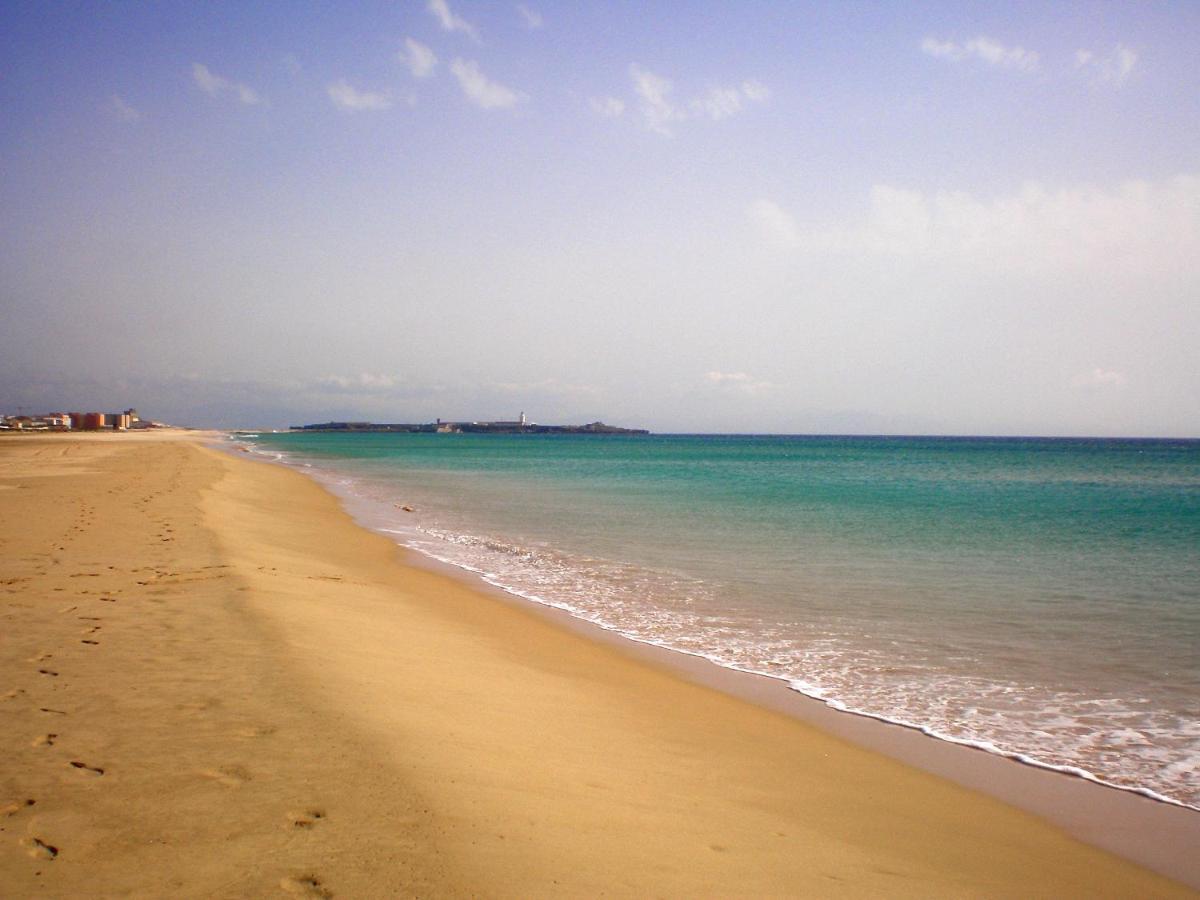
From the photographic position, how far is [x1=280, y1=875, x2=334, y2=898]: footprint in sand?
125 inches

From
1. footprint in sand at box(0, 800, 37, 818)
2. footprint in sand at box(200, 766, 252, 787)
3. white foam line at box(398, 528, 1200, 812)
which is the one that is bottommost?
white foam line at box(398, 528, 1200, 812)

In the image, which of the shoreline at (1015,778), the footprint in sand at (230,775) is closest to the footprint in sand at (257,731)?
the footprint in sand at (230,775)

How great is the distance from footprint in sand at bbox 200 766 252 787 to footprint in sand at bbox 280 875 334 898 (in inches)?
39.0

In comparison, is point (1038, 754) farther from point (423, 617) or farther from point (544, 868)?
point (423, 617)

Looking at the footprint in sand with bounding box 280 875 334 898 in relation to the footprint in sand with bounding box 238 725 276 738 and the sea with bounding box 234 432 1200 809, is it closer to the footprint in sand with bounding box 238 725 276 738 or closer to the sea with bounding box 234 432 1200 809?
the footprint in sand with bounding box 238 725 276 738

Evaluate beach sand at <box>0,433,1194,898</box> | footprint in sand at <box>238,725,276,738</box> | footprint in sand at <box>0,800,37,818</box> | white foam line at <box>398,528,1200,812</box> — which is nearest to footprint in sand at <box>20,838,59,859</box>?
beach sand at <box>0,433,1194,898</box>

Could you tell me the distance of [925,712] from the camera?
6922 millimetres

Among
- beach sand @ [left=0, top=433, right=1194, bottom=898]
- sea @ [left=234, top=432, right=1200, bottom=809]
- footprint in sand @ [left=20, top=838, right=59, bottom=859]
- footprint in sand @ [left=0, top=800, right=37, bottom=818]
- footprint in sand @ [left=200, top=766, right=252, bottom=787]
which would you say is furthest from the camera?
sea @ [left=234, top=432, right=1200, bottom=809]

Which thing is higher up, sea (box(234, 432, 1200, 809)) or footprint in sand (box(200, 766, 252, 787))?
footprint in sand (box(200, 766, 252, 787))

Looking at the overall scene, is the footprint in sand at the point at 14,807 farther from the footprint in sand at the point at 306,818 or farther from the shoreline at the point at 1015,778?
the shoreline at the point at 1015,778

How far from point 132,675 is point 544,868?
154 inches

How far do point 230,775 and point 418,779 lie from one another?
39.0 inches

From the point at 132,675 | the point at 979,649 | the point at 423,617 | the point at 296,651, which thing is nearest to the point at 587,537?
the point at 423,617

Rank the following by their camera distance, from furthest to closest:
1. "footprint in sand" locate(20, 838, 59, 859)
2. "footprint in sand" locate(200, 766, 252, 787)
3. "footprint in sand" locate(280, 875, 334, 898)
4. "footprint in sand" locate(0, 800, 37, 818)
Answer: "footprint in sand" locate(200, 766, 252, 787) < "footprint in sand" locate(0, 800, 37, 818) < "footprint in sand" locate(20, 838, 59, 859) < "footprint in sand" locate(280, 875, 334, 898)
